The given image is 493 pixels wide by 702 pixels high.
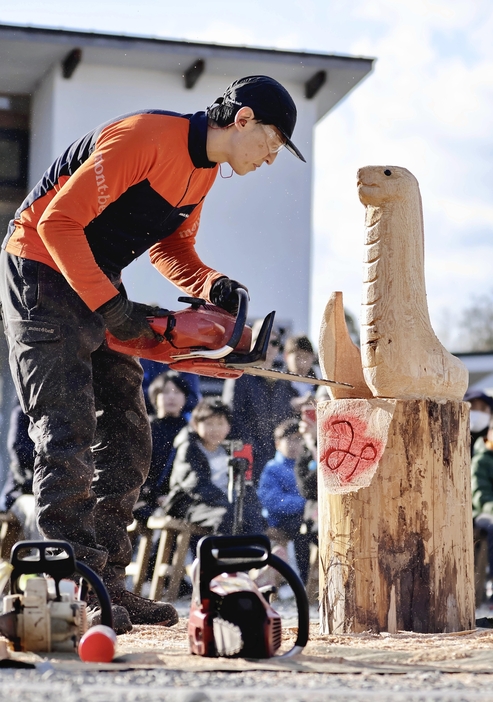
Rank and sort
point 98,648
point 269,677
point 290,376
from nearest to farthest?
point 269,677
point 98,648
point 290,376

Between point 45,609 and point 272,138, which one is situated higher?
point 272,138

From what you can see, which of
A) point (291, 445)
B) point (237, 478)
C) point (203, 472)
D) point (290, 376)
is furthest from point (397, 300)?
point (291, 445)

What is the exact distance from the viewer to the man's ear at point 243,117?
2883mm

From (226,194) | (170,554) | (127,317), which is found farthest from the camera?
(226,194)

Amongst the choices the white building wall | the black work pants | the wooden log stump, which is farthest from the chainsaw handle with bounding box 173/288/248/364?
the white building wall

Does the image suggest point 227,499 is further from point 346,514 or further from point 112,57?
point 112,57

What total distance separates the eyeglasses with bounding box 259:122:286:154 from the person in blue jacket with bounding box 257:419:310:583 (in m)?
2.86

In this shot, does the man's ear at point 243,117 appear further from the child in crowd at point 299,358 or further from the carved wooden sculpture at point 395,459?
the child in crowd at point 299,358

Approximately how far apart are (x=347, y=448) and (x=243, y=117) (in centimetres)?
111

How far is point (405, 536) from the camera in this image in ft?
10.0

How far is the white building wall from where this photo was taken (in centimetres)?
789

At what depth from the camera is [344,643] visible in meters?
2.77

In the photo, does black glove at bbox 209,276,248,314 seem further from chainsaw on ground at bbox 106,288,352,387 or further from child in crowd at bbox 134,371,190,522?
child in crowd at bbox 134,371,190,522

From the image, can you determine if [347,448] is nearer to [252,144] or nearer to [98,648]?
[252,144]
